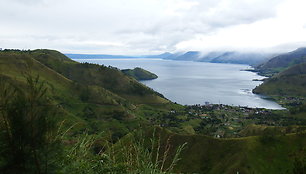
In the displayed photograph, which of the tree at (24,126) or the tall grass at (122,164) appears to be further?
the tall grass at (122,164)

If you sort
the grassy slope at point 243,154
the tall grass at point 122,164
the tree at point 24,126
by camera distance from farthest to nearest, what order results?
the grassy slope at point 243,154
the tall grass at point 122,164
the tree at point 24,126

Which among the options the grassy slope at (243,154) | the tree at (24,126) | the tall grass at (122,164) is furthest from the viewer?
the grassy slope at (243,154)

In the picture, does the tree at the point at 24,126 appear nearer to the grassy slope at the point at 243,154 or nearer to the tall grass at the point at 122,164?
the tall grass at the point at 122,164

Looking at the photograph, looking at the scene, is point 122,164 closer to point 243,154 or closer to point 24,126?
point 24,126

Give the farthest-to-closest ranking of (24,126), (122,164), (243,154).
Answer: (243,154) → (122,164) → (24,126)

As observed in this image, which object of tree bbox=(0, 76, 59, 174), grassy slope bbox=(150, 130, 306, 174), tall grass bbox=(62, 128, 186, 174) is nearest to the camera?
tree bbox=(0, 76, 59, 174)

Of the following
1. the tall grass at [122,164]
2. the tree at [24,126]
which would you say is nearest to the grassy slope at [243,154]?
the tall grass at [122,164]

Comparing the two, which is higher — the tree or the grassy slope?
the tree

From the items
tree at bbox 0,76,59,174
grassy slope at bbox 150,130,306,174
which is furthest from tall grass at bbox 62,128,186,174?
grassy slope at bbox 150,130,306,174

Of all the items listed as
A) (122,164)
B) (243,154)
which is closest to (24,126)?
(122,164)

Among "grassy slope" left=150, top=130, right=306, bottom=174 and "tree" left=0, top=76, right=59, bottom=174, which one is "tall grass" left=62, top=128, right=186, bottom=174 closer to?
"tree" left=0, top=76, right=59, bottom=174

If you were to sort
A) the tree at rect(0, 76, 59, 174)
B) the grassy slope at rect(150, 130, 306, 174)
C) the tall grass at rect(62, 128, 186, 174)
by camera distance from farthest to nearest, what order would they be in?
the grassy slope at rect(150, 130, 306, 174) → the tall grass at rect(62, 128, 186, 174) → the tree at rect(0, 76, 59, 174)

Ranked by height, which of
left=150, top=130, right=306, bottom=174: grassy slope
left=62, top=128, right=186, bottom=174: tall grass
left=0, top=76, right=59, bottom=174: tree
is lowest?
left=150, top=130, right=306, bottom=174: grassy slope

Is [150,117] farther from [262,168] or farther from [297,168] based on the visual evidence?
[297,168]
